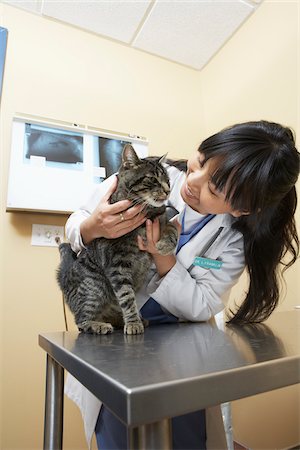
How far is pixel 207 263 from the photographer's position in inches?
32.9

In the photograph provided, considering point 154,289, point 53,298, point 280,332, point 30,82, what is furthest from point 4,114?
point 280,332

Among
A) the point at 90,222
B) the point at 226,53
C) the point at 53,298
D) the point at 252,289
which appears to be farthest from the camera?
the point at 226,53

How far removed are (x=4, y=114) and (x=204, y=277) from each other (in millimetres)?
1320

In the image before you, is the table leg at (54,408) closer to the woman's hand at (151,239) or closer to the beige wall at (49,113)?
the woman's hand at (151,239)

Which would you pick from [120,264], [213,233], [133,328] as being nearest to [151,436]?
[133,328]

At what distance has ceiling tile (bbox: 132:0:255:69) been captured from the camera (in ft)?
5.22

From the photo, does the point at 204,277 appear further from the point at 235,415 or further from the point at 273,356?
the point at 235,415

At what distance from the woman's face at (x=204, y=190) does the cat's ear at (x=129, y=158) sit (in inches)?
6.7

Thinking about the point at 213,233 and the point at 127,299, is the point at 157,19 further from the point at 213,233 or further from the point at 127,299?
the point at 127,299

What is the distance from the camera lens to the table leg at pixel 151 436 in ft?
1.01

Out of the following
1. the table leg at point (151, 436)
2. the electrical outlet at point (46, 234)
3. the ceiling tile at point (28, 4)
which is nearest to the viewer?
the table leg at point (151, 436)

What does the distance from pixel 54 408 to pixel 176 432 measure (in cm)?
33

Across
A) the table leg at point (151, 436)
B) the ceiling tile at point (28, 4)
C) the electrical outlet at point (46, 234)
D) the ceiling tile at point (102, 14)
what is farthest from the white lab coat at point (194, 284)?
the ceiling tile at point (28, 4)

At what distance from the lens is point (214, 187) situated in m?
0.73
